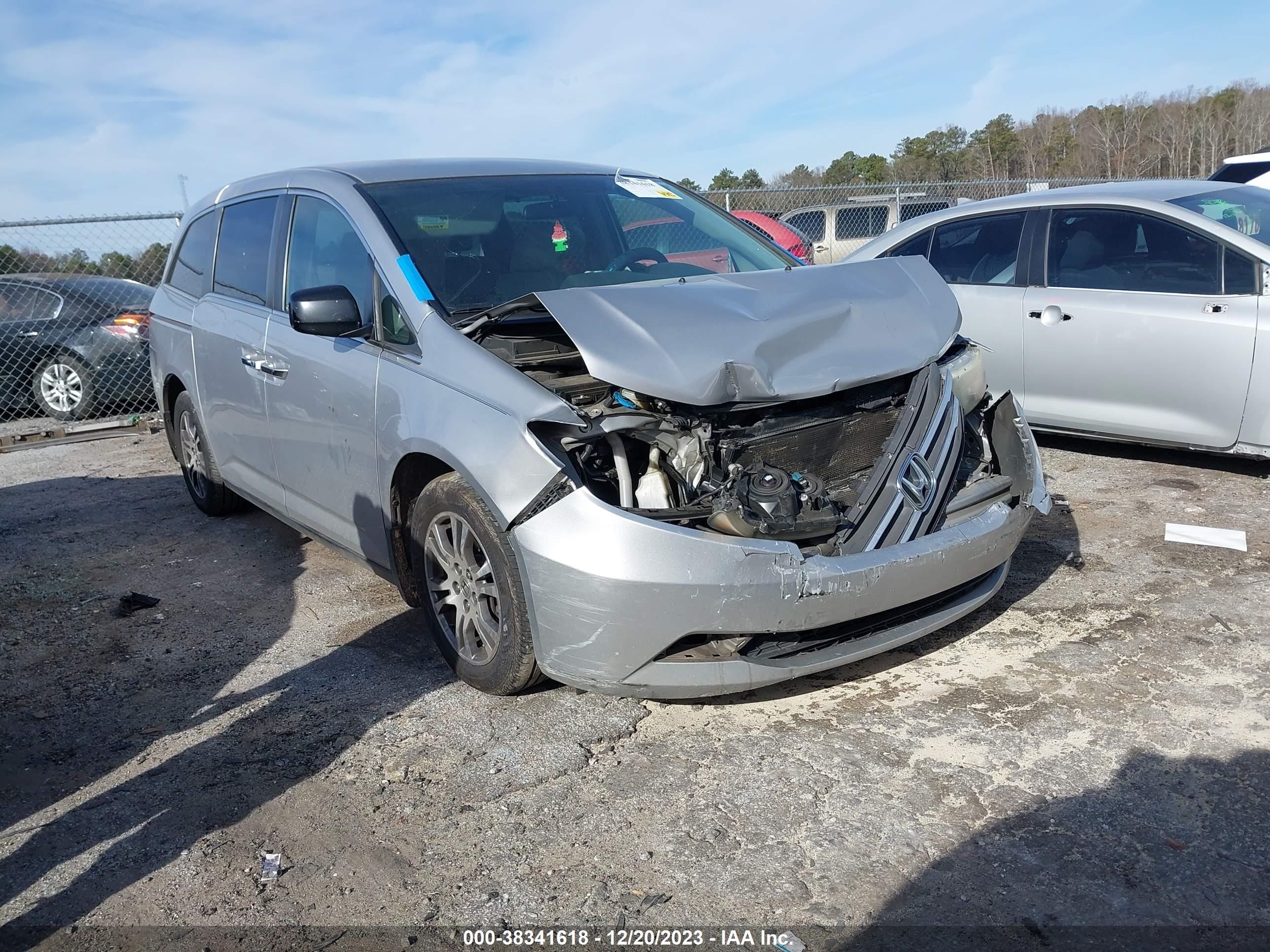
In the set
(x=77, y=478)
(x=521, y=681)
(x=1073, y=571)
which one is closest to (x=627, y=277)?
(x=521, y=681)

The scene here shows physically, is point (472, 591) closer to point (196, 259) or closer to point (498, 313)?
point (498, 313)

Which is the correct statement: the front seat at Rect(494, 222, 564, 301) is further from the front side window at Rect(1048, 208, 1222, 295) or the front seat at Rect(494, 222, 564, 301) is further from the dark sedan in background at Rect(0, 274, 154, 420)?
the dark sedan in background at Rect(0, 274, 154, 420)

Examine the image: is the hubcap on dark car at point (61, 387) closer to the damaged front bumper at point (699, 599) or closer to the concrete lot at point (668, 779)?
the concrete lot at point (668, 779)

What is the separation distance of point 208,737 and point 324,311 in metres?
1.54

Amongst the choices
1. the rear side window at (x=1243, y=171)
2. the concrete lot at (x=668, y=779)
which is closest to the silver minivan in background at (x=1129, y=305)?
the concrete lot at (x=668, y=779)

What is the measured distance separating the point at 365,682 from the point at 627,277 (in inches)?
73.3

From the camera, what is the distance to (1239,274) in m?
5.32

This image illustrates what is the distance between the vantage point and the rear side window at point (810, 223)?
16.4m

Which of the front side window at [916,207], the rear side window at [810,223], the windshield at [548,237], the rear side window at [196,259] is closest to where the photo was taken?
the windshield at [548,237]

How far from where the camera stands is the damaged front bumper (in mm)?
2984

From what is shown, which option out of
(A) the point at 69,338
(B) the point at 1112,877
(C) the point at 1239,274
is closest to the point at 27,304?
(A) the point at 69,338

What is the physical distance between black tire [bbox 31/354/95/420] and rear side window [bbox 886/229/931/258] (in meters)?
7.68

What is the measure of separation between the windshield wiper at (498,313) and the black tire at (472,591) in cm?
50

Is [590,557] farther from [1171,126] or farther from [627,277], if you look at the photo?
[1171,126]
